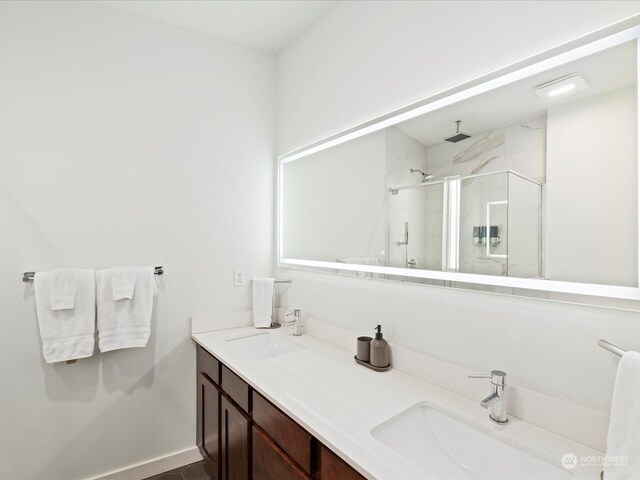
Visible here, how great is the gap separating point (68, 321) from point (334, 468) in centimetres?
152

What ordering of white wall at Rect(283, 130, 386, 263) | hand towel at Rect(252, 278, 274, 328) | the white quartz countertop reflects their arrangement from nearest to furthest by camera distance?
the white quartz countertop < white wall at Rect(283, 130, 386, 263) < hand towel at Rect(252, 278, 274, 328)

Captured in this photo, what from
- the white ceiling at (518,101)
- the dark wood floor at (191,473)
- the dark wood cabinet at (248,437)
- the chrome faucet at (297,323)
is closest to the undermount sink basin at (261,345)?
the chrome faucet at (297,323)

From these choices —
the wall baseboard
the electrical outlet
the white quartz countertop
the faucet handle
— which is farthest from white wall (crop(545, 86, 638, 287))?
the wall baseboard

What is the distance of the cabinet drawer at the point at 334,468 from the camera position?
89 cm

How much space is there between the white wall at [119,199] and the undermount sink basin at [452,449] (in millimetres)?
1428

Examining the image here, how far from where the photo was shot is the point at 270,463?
4.13ft

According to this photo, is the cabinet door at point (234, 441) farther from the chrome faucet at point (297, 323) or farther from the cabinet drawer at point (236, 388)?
the chrome faucet at point (297, 323)

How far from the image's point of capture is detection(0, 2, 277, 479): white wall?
1.67 meters

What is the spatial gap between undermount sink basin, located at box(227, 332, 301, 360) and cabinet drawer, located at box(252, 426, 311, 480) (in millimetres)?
613

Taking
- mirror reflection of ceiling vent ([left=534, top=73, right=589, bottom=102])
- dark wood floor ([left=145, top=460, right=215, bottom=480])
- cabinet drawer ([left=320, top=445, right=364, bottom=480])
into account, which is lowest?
dark wood floor ([left=145, top=460, right=215, bottom=480])

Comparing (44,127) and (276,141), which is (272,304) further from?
(44,127)

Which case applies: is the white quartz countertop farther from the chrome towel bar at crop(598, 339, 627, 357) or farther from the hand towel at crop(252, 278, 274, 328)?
the hand towel at crop(252, 278, 274, 328)

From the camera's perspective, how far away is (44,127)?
1718mm

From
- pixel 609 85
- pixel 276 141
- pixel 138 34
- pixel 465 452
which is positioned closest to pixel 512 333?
pixel 465 452
